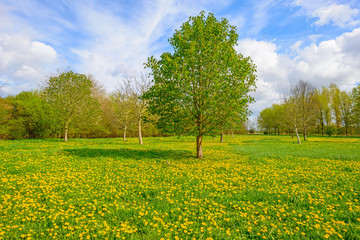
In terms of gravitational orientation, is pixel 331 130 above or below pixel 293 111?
below

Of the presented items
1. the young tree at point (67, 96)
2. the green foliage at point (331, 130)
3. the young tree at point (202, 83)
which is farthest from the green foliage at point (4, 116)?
the green foliage at point (331, 130)

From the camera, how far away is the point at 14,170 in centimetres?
996

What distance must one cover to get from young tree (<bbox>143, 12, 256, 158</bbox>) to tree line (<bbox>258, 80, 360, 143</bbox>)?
103 ft

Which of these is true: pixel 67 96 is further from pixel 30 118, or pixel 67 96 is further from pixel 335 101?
pixel 335 101

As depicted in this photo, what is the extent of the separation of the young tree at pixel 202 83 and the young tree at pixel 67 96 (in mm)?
22506

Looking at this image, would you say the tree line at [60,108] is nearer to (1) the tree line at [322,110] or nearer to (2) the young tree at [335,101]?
(1) the tree line at [322,110]

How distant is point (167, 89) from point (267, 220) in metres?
11.5

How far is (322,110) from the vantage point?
59.1 m

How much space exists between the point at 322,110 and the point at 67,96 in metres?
71.7

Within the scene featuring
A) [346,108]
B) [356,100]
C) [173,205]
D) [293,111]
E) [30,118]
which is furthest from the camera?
[346,108]

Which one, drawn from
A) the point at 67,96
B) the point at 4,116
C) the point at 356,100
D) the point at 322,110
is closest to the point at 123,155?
the point at 67,96

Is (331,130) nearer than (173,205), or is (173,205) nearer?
(173,205)

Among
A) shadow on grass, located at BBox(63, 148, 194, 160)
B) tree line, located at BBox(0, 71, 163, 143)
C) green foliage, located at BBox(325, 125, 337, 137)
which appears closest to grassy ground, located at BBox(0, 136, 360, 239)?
shadow on grass, located at BBox(63, 148, 194, 160)

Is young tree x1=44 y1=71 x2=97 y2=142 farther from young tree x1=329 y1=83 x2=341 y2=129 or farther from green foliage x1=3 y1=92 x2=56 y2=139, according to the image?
young tree x1=329 y1=83 x2=341 y2=129
